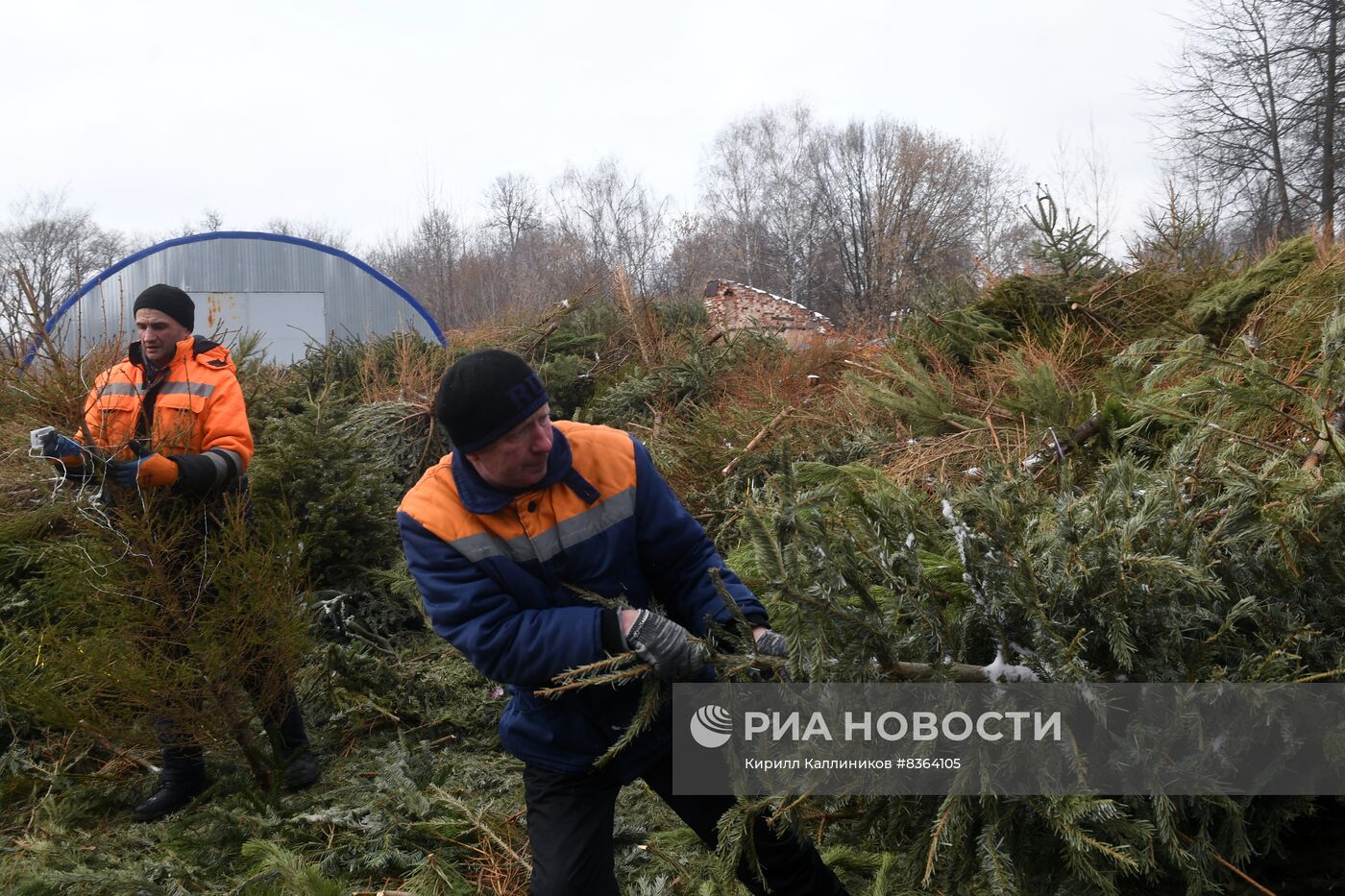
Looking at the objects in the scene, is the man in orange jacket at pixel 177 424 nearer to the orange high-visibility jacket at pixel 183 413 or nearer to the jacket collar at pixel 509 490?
the orange high-visibility jacket at pixel 183 413

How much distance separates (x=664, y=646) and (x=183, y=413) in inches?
111

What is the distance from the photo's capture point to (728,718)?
2270 mm

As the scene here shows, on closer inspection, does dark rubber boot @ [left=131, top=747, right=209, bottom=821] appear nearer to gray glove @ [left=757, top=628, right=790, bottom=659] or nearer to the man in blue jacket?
the man in blue jacket

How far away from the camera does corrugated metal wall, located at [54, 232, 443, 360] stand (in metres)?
14.6

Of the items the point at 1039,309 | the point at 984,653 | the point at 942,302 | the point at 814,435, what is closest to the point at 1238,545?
the point at 984,653

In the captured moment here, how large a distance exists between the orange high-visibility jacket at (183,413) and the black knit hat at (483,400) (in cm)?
211

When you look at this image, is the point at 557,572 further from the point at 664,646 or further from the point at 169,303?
the point at 169,303

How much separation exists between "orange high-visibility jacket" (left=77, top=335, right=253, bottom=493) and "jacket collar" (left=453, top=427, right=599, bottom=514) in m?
2.01

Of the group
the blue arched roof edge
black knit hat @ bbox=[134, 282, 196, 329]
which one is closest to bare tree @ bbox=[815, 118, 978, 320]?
the blue arched roof edge

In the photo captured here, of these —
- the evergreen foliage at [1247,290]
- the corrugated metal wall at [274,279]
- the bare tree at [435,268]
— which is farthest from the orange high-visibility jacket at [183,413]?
the bare tree at [435,268]

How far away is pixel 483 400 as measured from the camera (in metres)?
2.18

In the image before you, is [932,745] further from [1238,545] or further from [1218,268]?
[1218,268]

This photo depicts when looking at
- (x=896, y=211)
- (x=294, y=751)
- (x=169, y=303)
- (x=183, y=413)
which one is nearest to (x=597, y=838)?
(x=294, y=751)

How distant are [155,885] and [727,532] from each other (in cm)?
336
